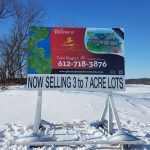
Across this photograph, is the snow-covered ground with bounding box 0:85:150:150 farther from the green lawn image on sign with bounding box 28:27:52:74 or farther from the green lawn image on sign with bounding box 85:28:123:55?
the green lawn image on sign with bounding box 85:28:123:55

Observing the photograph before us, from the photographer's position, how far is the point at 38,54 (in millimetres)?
7250

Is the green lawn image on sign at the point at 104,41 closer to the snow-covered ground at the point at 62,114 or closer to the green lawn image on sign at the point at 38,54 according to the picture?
the green lawn image on sign at the point at 38,54

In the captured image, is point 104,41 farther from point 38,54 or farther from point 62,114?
point 62,114

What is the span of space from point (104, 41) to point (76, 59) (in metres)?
0.70

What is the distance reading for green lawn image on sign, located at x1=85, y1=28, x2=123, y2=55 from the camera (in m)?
7.35

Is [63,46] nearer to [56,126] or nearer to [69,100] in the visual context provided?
[56,126]

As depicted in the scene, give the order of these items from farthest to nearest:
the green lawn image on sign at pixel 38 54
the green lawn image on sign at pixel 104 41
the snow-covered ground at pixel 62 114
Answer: the snow-covered ground at pixel 62 114 → the green lawn image on sign at pixel 104 41 → the green lawn image on sign at pixel 38 54

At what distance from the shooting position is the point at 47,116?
35.3 feet

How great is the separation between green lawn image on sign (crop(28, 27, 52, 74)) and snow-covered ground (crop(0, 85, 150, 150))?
1494 mm

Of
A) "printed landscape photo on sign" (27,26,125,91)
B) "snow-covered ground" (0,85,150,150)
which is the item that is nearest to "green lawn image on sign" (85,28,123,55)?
"printed landscape photo on sign" (27,26,125,91)

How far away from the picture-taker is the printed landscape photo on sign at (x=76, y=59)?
7.25m

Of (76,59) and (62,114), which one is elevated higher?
(76,59)

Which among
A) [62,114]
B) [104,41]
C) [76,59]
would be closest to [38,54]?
[76,59]

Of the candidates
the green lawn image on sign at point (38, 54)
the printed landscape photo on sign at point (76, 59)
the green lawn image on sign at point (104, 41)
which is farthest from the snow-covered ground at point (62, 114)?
the green lawn image on sign at point (104, 41)
